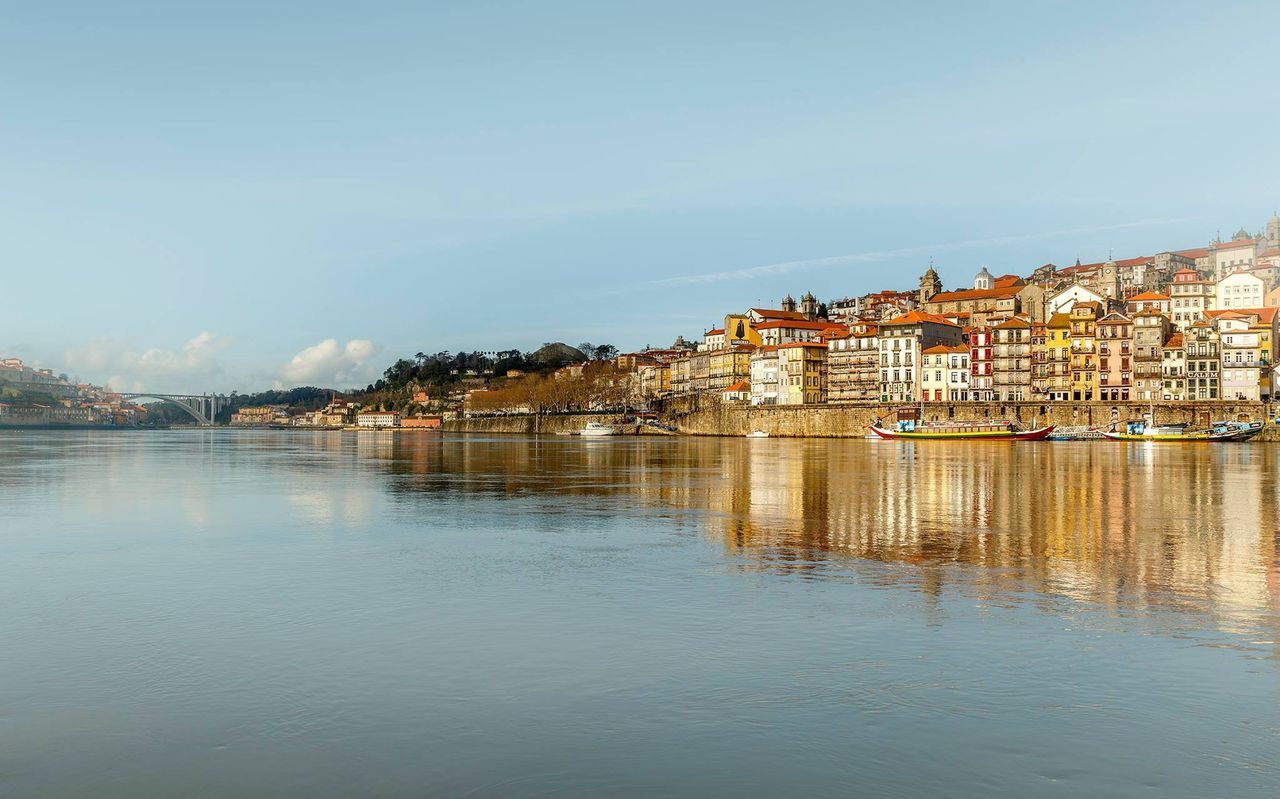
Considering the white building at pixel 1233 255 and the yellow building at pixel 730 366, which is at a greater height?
the white building at pixel 1233 255

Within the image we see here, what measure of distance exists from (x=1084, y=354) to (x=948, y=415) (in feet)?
50.4

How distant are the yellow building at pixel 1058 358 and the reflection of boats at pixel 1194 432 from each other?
57.4 feet

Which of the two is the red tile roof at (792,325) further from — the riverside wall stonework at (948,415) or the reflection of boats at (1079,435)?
the reflection of boats at (1079,435)

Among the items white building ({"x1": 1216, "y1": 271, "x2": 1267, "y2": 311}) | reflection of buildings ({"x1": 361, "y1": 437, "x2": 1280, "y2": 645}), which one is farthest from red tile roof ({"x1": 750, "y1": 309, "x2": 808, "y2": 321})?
reflection of buildings ({"x1": 361, "y1": 437, "x2": 1280, "y2": 645})

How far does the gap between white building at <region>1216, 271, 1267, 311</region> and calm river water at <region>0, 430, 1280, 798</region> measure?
115 meters

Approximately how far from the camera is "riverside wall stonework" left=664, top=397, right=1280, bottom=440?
9506 centimetres

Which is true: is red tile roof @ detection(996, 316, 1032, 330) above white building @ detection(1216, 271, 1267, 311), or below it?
below

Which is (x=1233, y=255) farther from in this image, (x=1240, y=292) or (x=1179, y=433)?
(x=1179, y=433)

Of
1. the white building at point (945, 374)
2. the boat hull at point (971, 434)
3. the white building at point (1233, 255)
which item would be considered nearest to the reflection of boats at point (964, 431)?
the boat hull at point (971, 434)

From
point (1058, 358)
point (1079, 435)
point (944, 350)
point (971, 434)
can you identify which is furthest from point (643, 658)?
point (944, 350)

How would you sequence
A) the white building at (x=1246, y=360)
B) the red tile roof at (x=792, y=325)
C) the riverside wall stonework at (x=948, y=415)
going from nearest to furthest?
the riverside wall stonework at (x=948, y=415), the white building at (x=1246, y=360), the red tile roof at (x=792, y=325)

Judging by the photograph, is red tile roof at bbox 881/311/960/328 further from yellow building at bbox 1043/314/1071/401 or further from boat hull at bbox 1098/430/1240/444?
boat hull at bbox 1098/430/1240/444

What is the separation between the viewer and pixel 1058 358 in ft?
362

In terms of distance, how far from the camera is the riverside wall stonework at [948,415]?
95062 mm
